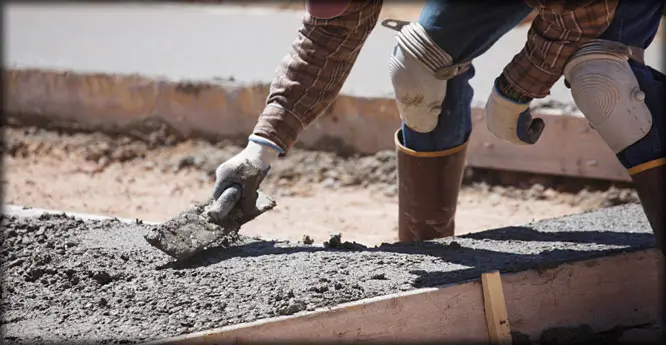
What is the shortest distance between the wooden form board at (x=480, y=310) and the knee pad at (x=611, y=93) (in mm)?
458

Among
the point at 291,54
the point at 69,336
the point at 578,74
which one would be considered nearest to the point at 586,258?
the point at 578,74

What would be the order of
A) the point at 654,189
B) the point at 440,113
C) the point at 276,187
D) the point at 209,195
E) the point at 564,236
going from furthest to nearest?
the point at 276,187 → the point at 209,195 → the point at 440,113 → the point at 564,236 → the point at 654,189

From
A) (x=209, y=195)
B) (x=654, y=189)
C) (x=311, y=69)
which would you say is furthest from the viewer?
(x=209, y=195)

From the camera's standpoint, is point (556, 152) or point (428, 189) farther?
point (556, 152)

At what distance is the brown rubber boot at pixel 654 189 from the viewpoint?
2844 mm

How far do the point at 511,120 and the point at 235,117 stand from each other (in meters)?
2.56

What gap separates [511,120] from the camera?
3240 millimetres

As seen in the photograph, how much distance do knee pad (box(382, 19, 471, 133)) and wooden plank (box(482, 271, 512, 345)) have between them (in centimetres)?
72

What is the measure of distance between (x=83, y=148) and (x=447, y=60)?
9.94 feet

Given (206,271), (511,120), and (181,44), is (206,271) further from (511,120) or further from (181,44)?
(181,44)

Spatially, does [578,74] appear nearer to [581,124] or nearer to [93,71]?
[581,124]

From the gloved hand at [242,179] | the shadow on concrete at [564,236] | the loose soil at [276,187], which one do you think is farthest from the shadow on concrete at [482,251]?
the loose soil at [276,187]

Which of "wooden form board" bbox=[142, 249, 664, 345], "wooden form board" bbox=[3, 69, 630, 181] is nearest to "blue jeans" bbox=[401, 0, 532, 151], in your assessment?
"wooden form board" bbox=[142, 249, 664, 345]

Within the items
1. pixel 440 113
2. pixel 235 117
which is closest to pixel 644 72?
pixel 440 113
